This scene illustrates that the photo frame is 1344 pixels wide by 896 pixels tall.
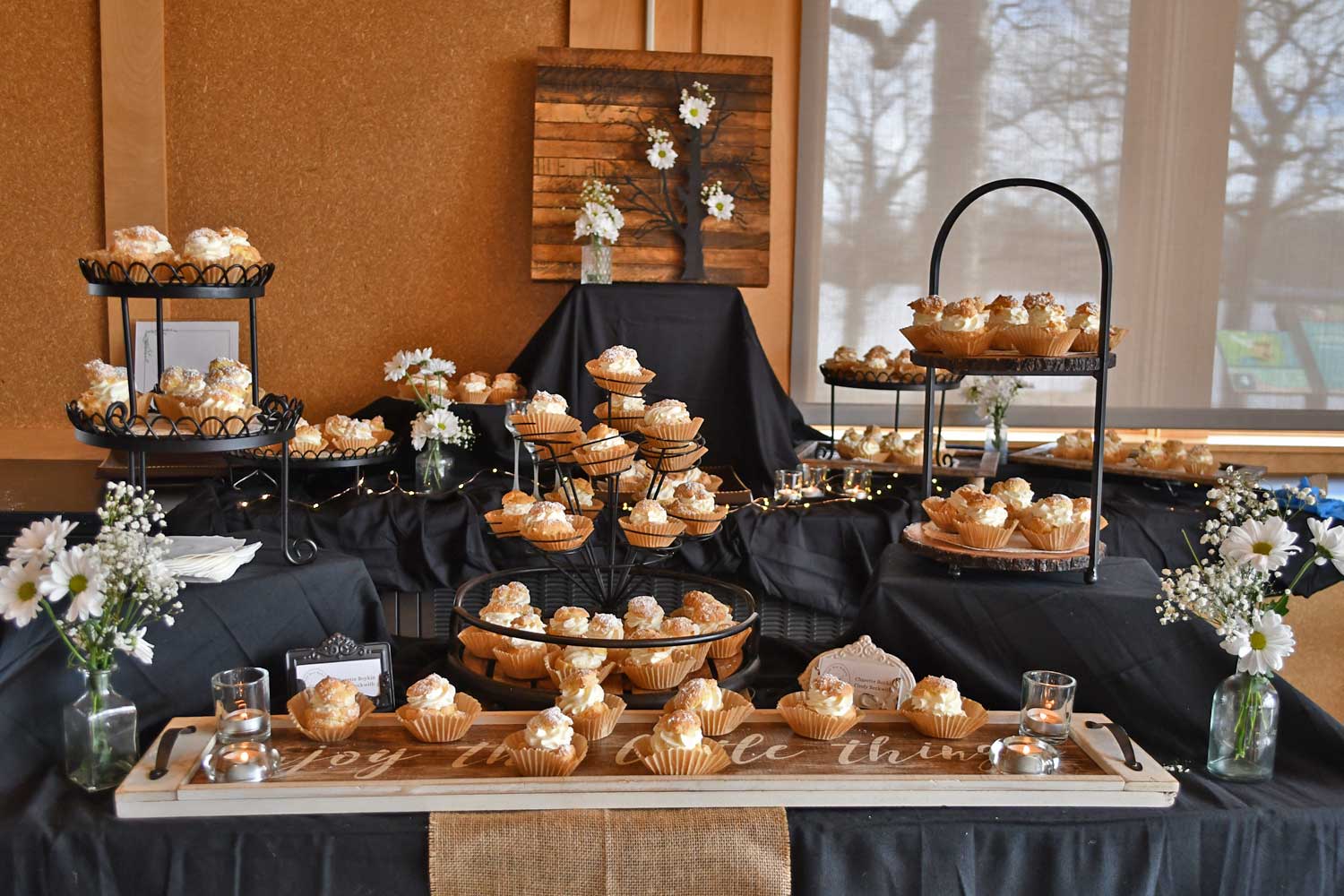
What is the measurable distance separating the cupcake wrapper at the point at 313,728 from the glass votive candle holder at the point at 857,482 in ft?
5.72

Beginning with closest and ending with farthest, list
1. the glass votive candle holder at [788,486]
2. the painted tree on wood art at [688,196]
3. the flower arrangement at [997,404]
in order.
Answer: the glass votive candle holder at [788,486]
the flower arrangement at [997,404]
the painted tree on wood art at [688,196]

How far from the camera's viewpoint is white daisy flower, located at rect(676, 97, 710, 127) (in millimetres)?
3922

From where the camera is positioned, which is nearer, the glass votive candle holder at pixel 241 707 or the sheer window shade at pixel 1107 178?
the glass votive candle holder at pixel 241 707

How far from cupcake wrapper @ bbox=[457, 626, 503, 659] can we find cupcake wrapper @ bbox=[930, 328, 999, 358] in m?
0.86

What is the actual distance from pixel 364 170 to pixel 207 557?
92.7 inches

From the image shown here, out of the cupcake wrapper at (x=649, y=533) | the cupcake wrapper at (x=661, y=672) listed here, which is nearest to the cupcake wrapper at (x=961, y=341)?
the cupcake wrapper at (x=649, y=533)

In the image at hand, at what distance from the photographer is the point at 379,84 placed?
13.1ft

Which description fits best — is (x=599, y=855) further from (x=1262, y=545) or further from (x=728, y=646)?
(x=1262, y=545)

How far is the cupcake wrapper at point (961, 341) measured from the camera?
6.57ft

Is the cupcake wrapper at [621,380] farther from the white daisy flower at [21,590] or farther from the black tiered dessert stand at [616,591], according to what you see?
the white daisy flower at [21,590]

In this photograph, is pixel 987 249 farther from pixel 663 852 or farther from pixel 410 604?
pixel 663 852

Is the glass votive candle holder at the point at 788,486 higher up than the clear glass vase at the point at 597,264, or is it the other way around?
the clear glass vase at the point at 597,264

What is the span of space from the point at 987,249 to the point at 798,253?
64cm

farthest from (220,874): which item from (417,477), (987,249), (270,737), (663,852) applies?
(987,249)
